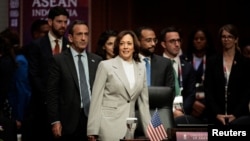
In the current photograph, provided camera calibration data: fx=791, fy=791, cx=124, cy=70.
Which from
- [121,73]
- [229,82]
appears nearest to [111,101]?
[121,73]

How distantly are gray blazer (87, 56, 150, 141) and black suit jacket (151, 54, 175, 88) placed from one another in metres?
0.92

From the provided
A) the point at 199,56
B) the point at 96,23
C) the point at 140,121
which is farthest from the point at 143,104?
the point at 96,23

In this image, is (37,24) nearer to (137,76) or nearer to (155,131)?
(137,76)

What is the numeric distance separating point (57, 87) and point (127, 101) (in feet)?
2.76

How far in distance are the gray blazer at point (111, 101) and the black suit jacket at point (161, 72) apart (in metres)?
0.92

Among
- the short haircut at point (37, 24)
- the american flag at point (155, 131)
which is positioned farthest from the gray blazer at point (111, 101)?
the short haircut at point (37, 24)

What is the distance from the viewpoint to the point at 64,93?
330 inches

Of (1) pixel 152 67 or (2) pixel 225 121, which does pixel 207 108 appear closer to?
(2) pixel 225 121

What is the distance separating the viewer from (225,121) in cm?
922

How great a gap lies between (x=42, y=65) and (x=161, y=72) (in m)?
1.34

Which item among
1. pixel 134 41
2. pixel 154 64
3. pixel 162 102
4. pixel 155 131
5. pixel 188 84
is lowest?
pixel 155 131

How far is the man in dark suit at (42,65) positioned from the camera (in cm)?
888

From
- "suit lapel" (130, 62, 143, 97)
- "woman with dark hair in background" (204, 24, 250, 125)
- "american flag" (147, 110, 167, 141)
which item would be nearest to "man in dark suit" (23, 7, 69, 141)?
"suit lapel" (130, 62, 143, 97)

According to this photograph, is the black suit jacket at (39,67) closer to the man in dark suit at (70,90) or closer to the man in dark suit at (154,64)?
the man in dark suit at (70,90)
